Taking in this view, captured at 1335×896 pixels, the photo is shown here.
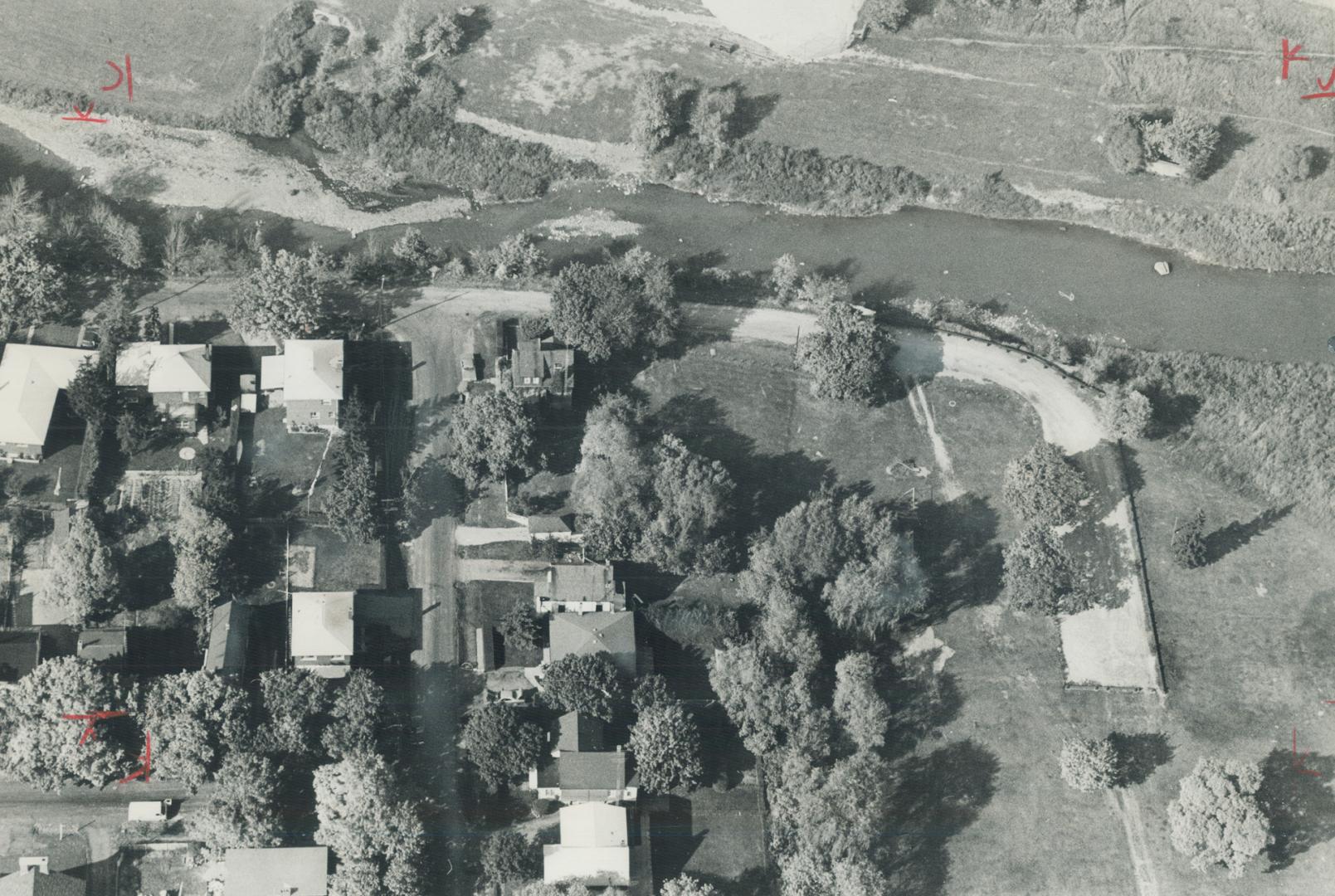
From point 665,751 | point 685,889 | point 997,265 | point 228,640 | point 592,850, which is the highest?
point 997,265

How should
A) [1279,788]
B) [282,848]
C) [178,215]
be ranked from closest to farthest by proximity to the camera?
[282,848], [1279,788], [178,215]

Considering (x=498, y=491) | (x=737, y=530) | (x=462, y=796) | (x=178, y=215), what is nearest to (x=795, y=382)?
(x=737, y=530)

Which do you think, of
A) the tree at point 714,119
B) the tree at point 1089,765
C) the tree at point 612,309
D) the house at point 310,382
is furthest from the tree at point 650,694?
the tree at point 714,119

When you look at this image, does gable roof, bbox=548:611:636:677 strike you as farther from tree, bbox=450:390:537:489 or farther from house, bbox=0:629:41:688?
house, bbox=0:629:41:688

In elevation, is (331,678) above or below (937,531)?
below

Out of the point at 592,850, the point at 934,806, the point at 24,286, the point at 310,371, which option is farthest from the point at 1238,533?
the point at 24,286

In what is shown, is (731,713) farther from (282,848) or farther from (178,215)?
(178,215)

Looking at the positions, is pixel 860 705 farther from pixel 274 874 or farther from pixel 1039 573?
pixel 274 874
